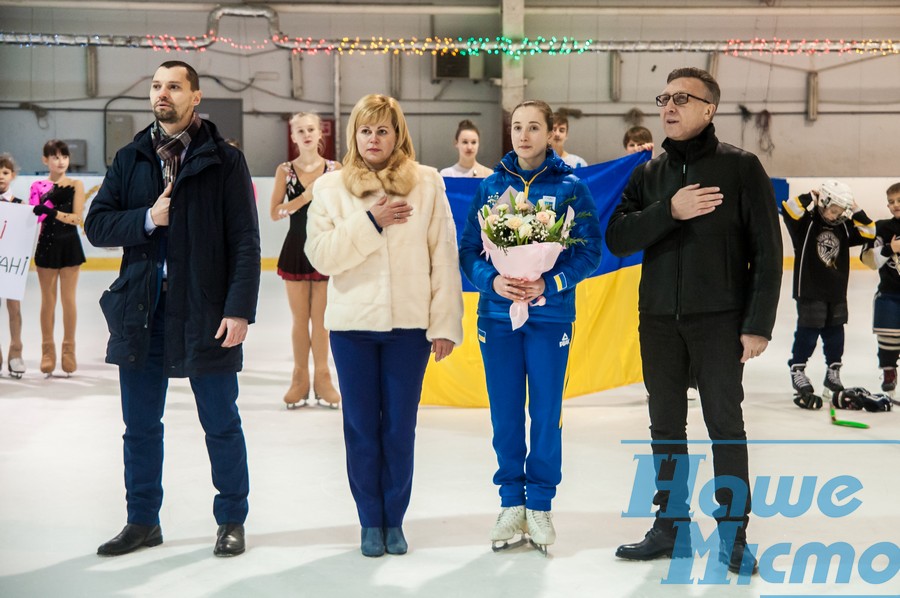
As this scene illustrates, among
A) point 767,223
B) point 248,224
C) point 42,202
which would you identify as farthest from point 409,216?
point 42,202

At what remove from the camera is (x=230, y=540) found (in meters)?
3.28

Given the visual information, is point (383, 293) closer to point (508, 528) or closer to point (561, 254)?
point (561, 254)

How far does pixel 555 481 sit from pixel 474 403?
7.42ft

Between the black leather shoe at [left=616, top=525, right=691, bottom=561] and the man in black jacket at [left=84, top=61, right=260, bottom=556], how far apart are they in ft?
4.21

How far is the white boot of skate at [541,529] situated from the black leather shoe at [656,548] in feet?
0.75

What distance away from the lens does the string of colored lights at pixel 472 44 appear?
49.0 feet

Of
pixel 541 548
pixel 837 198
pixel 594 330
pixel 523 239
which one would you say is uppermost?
pixel 837 198

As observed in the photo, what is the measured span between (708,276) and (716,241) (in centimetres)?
11

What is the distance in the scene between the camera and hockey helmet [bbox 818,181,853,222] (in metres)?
5.59

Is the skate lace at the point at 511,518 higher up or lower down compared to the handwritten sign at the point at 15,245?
lower down

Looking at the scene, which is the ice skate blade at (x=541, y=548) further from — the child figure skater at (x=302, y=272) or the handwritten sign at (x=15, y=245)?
the handwritten sign at (x=15, y=245)

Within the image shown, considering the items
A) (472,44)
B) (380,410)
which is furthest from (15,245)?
(472,44)

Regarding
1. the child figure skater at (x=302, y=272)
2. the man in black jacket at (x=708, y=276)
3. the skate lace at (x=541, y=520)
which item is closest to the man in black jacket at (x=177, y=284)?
the skate lace at (x=541, y=520)

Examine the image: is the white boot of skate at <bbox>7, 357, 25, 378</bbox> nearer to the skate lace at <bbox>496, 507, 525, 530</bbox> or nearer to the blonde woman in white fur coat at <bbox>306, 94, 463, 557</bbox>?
the blonde woman in white fur coat at <bbox>306, 94, 463, 557</bbox>
